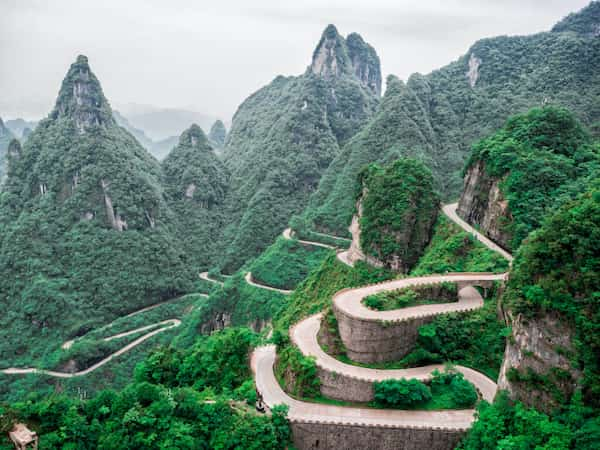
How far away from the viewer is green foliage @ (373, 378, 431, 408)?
1991 centimetres

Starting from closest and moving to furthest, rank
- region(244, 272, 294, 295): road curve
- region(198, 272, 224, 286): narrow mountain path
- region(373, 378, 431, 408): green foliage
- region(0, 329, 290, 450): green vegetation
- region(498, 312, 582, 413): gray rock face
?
1. region(498, 312, 582, 413): gray rock face
2. region(0, 329, 290, 450): green vegetation
3. region(373, 378, 431, 408): green foliage
4. region(244, 272, 294, 295): road curve
5. region(198, 272, 224, 286): narrow mountain path

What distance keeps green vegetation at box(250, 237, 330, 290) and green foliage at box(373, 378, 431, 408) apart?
38.1 m

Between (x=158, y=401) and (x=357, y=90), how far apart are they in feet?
343

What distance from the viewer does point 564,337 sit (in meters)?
16.4

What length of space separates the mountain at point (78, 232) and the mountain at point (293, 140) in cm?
1461

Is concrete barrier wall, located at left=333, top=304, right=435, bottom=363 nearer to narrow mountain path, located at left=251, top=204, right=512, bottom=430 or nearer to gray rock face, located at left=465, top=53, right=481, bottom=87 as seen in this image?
narrow mountain path, located at left=251, top=204, right=512, bottom=430

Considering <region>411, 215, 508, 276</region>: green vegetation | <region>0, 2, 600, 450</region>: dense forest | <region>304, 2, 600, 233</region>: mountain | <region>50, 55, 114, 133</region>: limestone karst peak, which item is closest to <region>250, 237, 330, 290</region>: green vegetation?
<region>0, 2, 600, 450</region>: dense forest

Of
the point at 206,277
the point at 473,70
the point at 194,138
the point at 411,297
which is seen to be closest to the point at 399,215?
the point at 411,297

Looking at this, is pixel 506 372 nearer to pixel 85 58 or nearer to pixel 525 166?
pixel 525 166

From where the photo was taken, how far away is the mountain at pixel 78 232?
2416 inches

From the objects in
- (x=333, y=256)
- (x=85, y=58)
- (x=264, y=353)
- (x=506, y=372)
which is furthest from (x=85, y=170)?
(x=506, y=372)

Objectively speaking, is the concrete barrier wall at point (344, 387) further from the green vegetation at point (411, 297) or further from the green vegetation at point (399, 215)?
the green vegetation at point (399, 215)

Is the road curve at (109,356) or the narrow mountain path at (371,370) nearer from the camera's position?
the narrow mountain path at (371,370)

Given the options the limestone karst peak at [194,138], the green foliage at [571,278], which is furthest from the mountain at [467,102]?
the green foliage at [571,278]
